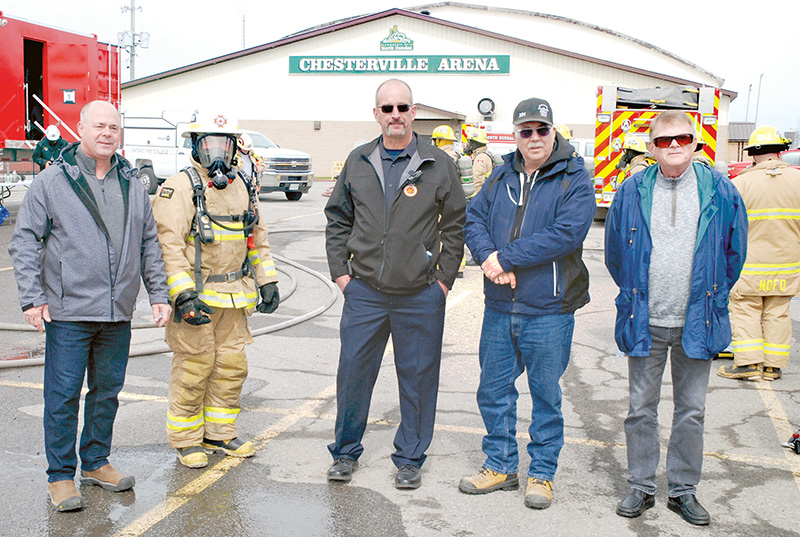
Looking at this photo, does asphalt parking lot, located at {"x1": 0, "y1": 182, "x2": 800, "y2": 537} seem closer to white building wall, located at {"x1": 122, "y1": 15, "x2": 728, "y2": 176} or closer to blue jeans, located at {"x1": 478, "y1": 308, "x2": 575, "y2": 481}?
blue jeans, located at {"x1": 478, "y1": 308, "x2": 575, "y2": 481}

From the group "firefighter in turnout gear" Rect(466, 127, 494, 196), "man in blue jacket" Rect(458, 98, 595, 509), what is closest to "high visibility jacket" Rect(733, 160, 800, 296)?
"man in blue jacket" Rect(458, 98, 595, 509)

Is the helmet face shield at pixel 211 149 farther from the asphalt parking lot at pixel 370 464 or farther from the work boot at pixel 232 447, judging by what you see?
the asphalt parking lot at pixel 370 464

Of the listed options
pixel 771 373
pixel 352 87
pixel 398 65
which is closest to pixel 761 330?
pixel 771 373

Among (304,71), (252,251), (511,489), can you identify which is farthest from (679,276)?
(304,71)

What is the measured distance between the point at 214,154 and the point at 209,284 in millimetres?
749

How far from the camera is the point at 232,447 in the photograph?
182 inches

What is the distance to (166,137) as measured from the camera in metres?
20.7

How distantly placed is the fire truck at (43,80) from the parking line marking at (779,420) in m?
12.7

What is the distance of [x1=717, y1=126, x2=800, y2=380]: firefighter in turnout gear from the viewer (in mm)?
6410

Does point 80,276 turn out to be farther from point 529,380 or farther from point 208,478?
point 529,380

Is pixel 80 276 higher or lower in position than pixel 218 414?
higher

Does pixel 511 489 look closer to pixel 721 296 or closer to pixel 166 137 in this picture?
pixel 721 296

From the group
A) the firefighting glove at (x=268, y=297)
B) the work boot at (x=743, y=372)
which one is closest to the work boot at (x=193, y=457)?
the firefighting glove at (x=268, y=297)

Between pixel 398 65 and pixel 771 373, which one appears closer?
pixel 771 373
